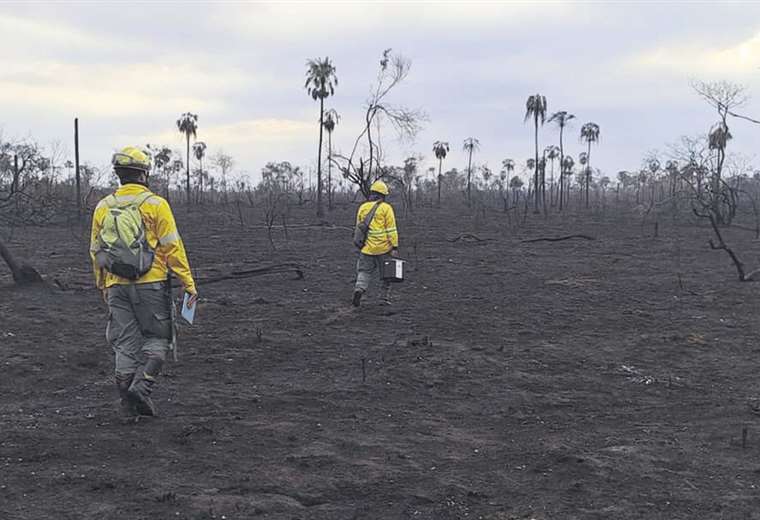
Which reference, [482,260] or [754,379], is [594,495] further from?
[482,260]

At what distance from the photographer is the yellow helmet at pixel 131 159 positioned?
4941 millimetres

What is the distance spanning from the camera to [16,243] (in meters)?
20.3

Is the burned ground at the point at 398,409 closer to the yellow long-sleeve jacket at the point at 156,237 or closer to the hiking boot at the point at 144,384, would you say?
the hiking boot at the point at 144,384

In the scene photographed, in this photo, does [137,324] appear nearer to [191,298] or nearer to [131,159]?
[191,298]

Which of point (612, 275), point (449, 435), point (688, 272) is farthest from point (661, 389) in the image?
point (688, 272)

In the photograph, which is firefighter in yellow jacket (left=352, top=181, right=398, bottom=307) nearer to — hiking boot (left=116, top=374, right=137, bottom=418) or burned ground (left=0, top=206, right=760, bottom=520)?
burned ground (left=0, top=206, right=760, bottom=520)

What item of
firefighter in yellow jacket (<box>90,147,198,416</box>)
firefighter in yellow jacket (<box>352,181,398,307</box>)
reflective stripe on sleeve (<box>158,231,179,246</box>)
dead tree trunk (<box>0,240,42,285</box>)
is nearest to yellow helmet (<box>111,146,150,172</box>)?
firefighter in yellow jacket (<box>90,147,198,416</box>)

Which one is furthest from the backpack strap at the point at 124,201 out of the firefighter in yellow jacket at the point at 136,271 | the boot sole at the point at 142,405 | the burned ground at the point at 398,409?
the burned ground at the point at 398,409

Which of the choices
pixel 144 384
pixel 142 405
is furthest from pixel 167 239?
pixel 142 405

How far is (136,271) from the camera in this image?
485 cm

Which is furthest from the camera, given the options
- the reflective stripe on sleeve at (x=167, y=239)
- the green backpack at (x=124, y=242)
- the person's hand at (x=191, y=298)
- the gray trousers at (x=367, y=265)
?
the gray trousers at (x=367, y=265)

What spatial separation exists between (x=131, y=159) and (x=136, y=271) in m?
0.75

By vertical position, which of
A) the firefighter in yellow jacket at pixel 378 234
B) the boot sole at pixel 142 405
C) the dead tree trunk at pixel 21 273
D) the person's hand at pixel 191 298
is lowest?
the boot sole at pixel 142 405

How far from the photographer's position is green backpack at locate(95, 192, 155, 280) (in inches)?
190
